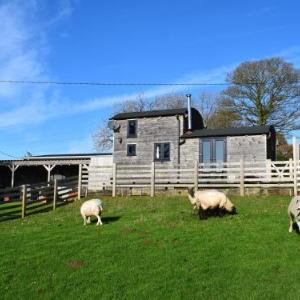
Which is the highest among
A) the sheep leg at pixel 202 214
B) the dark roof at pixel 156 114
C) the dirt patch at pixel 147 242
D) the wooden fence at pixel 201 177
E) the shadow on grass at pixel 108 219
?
the dark roof at pixel 156 114

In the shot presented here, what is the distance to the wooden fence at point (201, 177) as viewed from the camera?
23344 millimetres

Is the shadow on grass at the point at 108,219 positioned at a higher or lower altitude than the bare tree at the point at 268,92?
lower

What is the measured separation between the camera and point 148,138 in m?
34.7

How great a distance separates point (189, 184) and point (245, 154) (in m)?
6.58

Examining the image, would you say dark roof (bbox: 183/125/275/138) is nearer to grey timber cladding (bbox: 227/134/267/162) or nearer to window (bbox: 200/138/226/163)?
grey timber cladding (bbox: 227/134/267/162)

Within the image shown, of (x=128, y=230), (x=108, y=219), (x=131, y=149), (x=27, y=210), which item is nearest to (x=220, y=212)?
(x=128, y=230)

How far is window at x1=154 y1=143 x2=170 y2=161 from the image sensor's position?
3400 centimetres

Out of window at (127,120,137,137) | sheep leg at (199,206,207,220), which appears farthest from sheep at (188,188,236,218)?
window at (127,120,137,137)

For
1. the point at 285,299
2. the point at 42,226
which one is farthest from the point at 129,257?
the point at 42,226

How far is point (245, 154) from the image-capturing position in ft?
102

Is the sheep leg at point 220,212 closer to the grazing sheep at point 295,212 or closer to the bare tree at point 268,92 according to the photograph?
the grazing sheep at point 295,212

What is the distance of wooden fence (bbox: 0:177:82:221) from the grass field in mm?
5340

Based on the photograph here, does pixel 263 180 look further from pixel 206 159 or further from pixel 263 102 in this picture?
pixel 263 102

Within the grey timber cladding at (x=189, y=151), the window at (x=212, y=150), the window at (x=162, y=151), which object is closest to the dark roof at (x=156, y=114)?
the window at (x=162, y=151)
